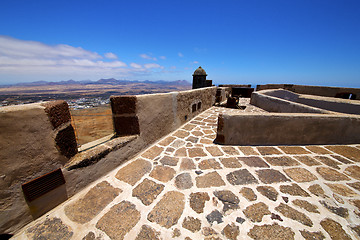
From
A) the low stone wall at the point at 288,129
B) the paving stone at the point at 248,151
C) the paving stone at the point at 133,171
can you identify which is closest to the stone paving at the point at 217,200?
the paving stone at the point at 133,171

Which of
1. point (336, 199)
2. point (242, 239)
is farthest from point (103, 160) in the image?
point (336, 199)

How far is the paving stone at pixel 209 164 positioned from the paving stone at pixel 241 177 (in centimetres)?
28

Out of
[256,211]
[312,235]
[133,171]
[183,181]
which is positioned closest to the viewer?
[312,235]

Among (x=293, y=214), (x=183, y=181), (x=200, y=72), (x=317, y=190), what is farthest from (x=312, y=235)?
(x=200, y=72)

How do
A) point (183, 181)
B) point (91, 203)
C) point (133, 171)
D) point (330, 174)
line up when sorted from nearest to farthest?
point (91, 203) → point (183, 181) → point (330, 174) → point (133, 171)

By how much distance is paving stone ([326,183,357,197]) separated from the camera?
74.6 inches

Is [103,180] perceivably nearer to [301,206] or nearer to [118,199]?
[118,199]

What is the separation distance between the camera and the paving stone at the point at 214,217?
1.58m

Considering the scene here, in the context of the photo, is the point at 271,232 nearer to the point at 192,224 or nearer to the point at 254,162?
the point at 192,224

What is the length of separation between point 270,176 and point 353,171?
154cm

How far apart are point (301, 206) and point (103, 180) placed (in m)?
2.90

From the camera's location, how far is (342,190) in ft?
6.43

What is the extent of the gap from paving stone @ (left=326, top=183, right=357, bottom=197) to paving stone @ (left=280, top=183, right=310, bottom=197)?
0.46 m

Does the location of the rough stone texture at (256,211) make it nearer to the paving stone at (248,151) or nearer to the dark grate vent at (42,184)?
the paving stone at (248,151)
